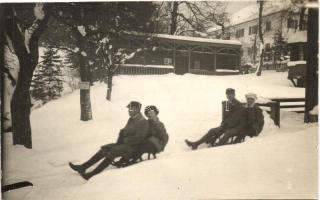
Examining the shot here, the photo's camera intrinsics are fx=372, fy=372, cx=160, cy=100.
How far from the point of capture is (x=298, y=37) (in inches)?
168

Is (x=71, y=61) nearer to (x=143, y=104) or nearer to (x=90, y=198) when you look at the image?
(x=143, y=104)

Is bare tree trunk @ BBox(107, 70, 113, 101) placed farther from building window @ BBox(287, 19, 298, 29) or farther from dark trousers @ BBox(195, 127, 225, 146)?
building window @ BBox(287, 19, 298, 29)

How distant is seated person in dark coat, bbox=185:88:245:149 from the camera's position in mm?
4488

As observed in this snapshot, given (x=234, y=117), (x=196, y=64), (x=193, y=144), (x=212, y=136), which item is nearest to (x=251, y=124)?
(x=234, y=117)

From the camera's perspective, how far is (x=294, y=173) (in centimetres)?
390

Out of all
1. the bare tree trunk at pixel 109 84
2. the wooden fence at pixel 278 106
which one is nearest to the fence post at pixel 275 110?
the wooden fence at pixel 278 106

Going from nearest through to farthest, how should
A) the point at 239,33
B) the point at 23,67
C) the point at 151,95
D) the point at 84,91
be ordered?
the point at 151,95, the point at 84,91, the point at 23,67, the point at 239,33

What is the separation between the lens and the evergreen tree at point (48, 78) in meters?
4.79

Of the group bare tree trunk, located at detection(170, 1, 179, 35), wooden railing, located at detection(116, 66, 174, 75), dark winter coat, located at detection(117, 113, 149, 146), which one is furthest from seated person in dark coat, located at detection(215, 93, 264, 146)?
bare tree trunk, located at detection(170, 1, 179, 35)

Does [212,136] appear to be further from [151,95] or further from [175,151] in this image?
[151,95]

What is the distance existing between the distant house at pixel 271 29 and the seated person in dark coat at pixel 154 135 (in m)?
1.32

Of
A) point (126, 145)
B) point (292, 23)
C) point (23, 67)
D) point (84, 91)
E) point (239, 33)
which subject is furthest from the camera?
point (239, 33)

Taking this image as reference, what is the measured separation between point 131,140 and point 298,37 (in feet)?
7.50

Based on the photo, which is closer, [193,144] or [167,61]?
[193,144]
